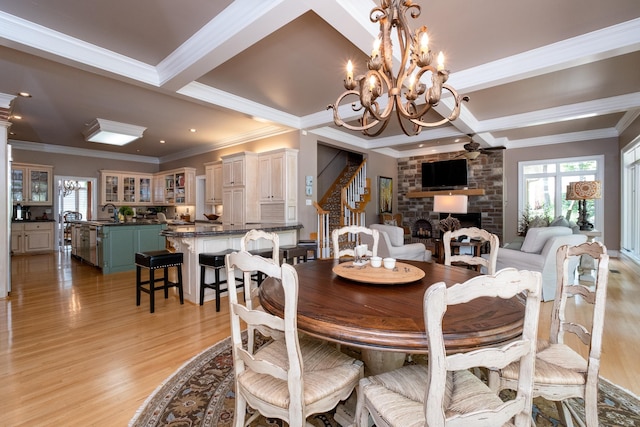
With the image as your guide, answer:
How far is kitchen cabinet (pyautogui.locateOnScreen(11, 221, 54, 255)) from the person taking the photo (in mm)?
7023

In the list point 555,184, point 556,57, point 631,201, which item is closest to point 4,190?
point 556,57

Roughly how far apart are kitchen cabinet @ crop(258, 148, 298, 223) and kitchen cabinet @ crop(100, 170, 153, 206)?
16.9 feet

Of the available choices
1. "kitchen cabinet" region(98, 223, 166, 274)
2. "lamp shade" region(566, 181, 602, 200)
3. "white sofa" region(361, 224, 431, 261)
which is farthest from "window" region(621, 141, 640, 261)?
"kitchen cabinet" region(98, 223, 166, 274)

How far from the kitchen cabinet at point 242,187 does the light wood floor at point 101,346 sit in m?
2.25

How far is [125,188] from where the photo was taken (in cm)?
859

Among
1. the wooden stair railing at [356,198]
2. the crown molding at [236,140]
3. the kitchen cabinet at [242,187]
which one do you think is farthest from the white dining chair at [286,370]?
the wooden stair railing at [356,198]

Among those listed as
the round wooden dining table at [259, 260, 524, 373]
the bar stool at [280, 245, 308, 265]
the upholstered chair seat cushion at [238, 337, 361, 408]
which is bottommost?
the upholstered chair seat cushion at [238, 337, 361, 408]

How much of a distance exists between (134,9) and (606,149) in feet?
28.8

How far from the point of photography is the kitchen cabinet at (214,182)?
692 cm

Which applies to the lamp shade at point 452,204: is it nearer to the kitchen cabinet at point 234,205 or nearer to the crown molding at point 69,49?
the kitchen cabinet at point 234,205

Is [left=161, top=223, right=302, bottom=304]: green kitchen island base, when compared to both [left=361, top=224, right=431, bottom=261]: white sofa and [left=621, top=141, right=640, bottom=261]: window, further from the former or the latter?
[left=621, top=141, right=640, bottom=261]: window

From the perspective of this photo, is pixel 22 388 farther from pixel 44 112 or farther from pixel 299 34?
pixel 44 112

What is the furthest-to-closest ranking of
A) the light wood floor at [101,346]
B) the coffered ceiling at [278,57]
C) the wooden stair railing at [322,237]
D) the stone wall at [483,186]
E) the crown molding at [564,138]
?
the stone wall at [483,186]
the crown molding at [564,138]
the wooden stair railing at [322,237]
the coffered ceiling at [278,57]
the light wood floor at [101,346]

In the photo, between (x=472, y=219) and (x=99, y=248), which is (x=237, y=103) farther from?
(x=472, y=219)
